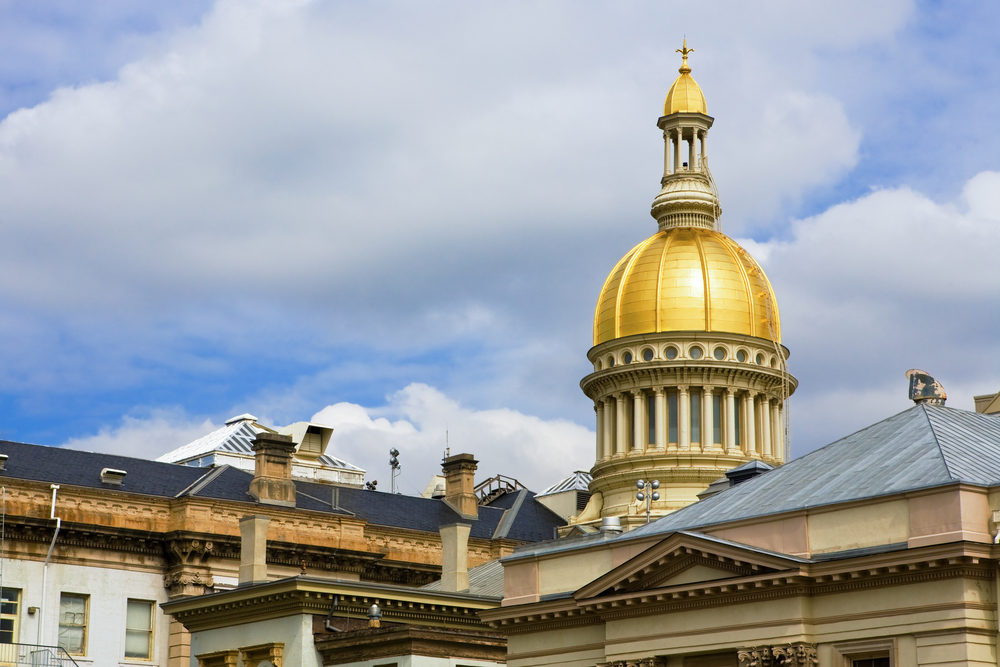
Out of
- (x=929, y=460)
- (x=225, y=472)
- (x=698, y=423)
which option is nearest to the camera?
(x=929, y=460)

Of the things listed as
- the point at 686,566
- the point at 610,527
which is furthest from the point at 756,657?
the point at 610,527

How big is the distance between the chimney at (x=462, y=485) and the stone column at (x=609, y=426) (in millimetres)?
6147

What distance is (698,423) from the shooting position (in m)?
80.6

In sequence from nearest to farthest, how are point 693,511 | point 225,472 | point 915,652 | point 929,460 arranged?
1. point 915,652
2. point 929,460
3. point 693,511
4. point 225,472

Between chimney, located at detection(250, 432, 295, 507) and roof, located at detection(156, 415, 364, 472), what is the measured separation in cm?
989

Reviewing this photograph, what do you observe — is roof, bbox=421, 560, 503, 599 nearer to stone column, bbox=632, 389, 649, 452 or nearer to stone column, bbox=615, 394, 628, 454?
stone column, bbox=632, 389, 649, 452

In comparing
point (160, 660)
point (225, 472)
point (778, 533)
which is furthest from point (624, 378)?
point (778, 533)

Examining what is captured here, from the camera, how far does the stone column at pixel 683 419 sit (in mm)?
80250

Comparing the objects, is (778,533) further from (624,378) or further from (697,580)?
(624,378)

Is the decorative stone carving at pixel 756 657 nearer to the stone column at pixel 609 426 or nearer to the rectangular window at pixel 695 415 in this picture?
the rectangular window at pixel 695 415

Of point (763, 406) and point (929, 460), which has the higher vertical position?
point (763, 406)

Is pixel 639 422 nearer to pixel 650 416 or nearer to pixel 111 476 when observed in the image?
pixel 650 416

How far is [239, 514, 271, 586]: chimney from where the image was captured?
58.8m

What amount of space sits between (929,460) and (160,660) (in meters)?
34.9
